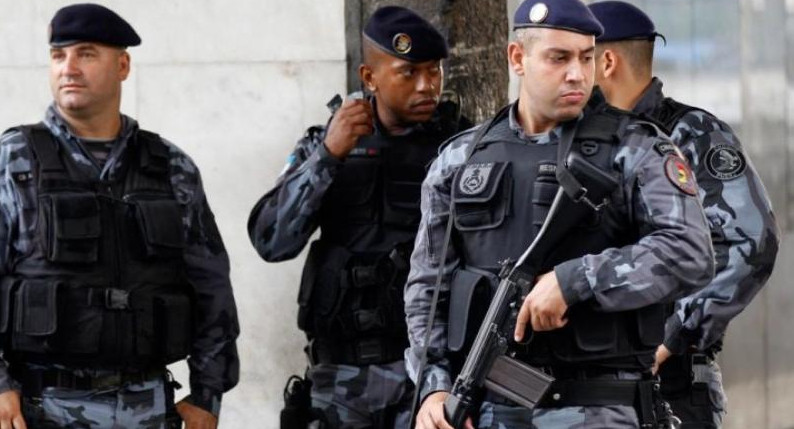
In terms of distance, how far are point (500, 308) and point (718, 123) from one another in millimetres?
1501

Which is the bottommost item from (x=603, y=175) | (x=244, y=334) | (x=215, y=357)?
(x=244, y=334)

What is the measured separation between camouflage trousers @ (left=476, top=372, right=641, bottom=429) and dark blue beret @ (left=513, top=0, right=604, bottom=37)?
0.91 m

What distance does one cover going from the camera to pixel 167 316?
5.88 m

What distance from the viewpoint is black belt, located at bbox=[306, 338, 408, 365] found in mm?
6426

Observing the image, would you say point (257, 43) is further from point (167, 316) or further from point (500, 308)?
point (500, 308)

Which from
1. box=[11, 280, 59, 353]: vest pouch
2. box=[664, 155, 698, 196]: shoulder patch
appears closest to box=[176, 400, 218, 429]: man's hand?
box=[11, 280, 59, 353]: vest pouch

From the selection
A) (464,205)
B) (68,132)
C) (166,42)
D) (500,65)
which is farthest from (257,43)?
(464,205)

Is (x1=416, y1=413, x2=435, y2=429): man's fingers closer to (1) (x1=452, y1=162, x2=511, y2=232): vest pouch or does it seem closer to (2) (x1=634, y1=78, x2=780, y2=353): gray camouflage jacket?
(1) (x1=452, y1=162, x2=511, y2=232): vest pouch

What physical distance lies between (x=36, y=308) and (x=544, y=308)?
1.63 m

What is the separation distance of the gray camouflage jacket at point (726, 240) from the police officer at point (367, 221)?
948mm

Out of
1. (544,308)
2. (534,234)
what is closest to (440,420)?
(544,308)

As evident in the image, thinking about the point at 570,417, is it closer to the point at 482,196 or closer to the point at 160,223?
the point at 482,196

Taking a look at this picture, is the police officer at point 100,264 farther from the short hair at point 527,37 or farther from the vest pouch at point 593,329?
the vest pouch at point 593,329

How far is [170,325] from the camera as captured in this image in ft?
19.3
